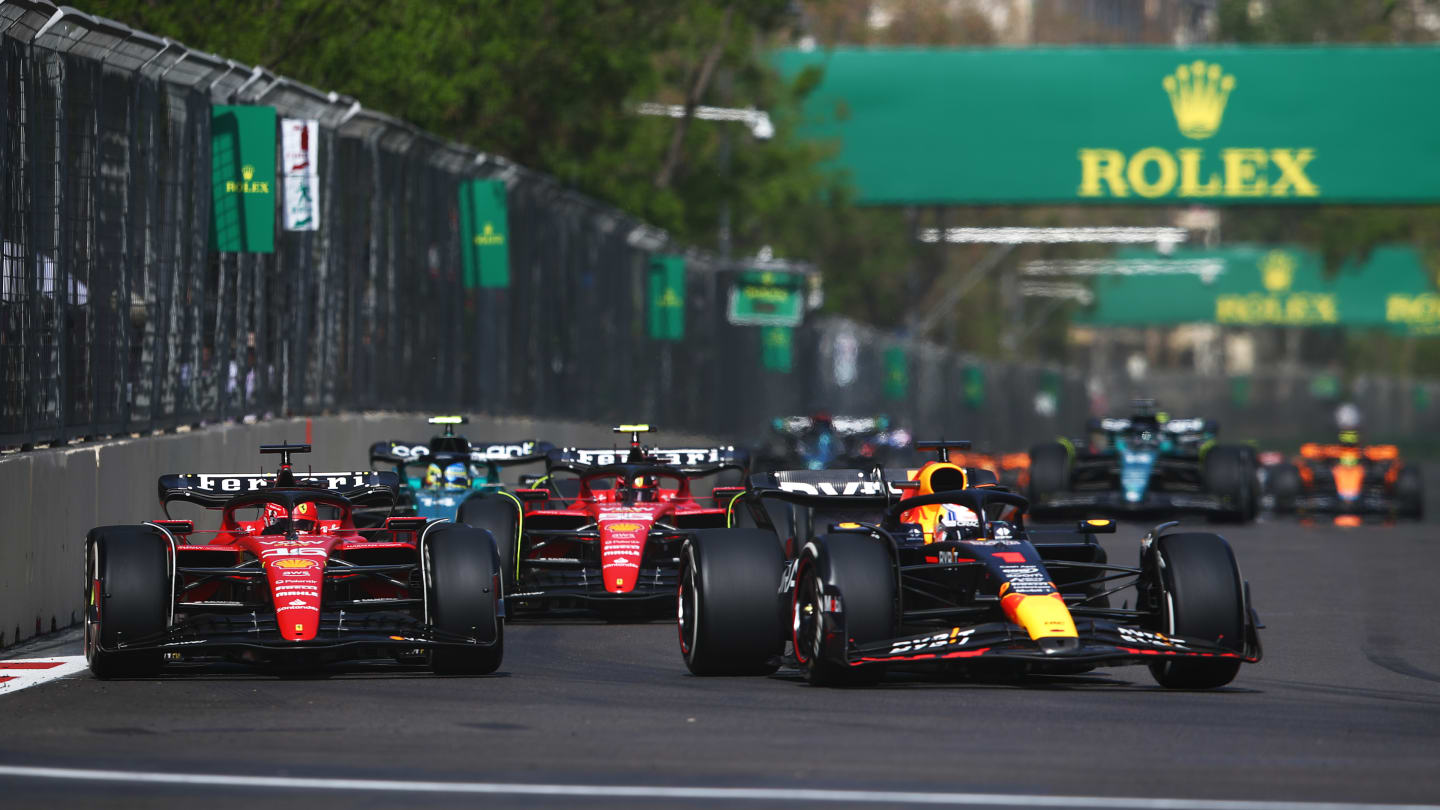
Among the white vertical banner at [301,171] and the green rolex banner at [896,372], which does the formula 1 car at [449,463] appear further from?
the green rolex banner at [896,372]

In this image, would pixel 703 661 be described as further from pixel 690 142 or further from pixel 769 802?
pixel 690 142

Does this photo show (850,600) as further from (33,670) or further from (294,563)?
(33,670)

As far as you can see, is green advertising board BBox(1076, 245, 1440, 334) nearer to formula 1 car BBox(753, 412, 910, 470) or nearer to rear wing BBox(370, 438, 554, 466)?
formula 1 car BBox(753, 412, 910, 470)

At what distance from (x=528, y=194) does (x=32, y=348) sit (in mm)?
16718

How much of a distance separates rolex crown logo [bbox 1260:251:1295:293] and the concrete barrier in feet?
236

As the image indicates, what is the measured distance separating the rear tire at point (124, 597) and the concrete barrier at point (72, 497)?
5.67 feet

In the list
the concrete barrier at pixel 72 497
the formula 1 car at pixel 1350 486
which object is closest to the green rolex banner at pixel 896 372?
the formula 1 car at pixel 1350 486

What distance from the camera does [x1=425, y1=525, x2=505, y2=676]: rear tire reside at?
12695mm

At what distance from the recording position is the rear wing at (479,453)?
19.8 m

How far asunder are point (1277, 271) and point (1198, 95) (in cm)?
4315

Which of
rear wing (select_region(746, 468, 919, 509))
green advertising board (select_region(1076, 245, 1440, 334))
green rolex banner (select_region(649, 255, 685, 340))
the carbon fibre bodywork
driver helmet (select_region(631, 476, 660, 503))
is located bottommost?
the carbon fibre bodywork

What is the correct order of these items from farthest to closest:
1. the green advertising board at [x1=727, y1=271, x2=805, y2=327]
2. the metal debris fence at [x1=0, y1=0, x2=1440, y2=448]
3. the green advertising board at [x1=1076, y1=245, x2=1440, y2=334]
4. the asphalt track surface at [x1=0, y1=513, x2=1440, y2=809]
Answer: the green advertising board at [x1=1076, y1=245, x2=1440, y2=334], the green advertising board at [x1=727, y1=271, x2=805, y2=327], the metal debris fence at [x1=0, y1=0, x2=1440, y2=448], the asphalt track surface at [x1=0, y1=513, x2=1440, y2=809]

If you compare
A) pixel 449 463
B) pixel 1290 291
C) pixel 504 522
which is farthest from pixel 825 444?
pixel 1290 291

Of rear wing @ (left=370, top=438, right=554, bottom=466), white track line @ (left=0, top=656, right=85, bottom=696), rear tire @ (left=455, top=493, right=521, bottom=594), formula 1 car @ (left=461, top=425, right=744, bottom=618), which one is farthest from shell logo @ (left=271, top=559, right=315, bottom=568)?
rear wing @ (left=370, top=438, right=554, bottom=466)
